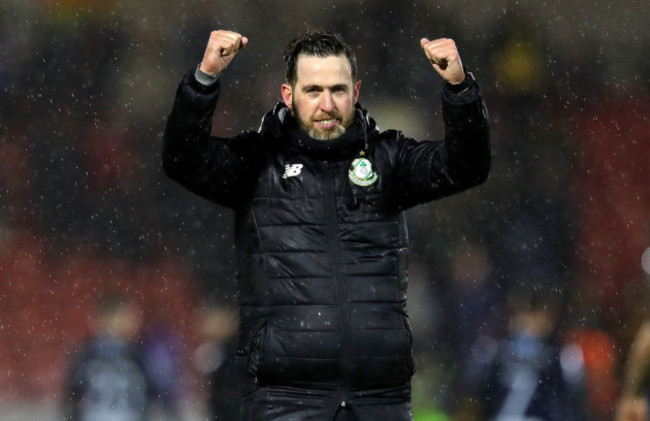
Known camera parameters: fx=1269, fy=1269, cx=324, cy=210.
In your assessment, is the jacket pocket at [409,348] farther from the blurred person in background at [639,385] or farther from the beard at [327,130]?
the blurred person in background at [639,385]

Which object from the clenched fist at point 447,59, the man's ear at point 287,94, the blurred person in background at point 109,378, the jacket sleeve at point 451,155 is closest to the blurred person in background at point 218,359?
the blurred person in background at point 109,378

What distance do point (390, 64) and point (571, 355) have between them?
8.94 feet

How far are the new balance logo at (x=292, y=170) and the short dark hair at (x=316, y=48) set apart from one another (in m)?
0.28

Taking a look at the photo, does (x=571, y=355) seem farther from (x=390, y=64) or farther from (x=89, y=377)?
(x=89, y=377)

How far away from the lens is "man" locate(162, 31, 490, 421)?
3816 millimetres

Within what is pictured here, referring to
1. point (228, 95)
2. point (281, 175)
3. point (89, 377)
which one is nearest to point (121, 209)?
point (228, 95)

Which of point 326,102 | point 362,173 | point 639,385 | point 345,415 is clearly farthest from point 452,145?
point 639,385

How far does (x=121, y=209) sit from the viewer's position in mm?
9875

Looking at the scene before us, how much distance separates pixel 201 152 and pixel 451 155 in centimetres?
77

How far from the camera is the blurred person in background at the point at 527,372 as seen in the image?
8570 millimetres

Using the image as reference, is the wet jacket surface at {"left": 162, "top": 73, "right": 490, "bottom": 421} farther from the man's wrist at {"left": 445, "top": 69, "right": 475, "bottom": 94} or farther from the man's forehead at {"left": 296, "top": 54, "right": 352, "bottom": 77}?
the man's forehead at {"left": 296, "top": 54, "right": 352, "bottom": 77}

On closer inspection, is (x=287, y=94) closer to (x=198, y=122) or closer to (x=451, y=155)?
(x=198, y=122)

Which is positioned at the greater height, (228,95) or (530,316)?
(228,95)

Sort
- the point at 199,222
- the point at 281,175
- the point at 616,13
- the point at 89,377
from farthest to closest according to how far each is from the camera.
Result: the point at 616,13 < the point at 199,222 < the point at 89,377 < the point at 281,175
